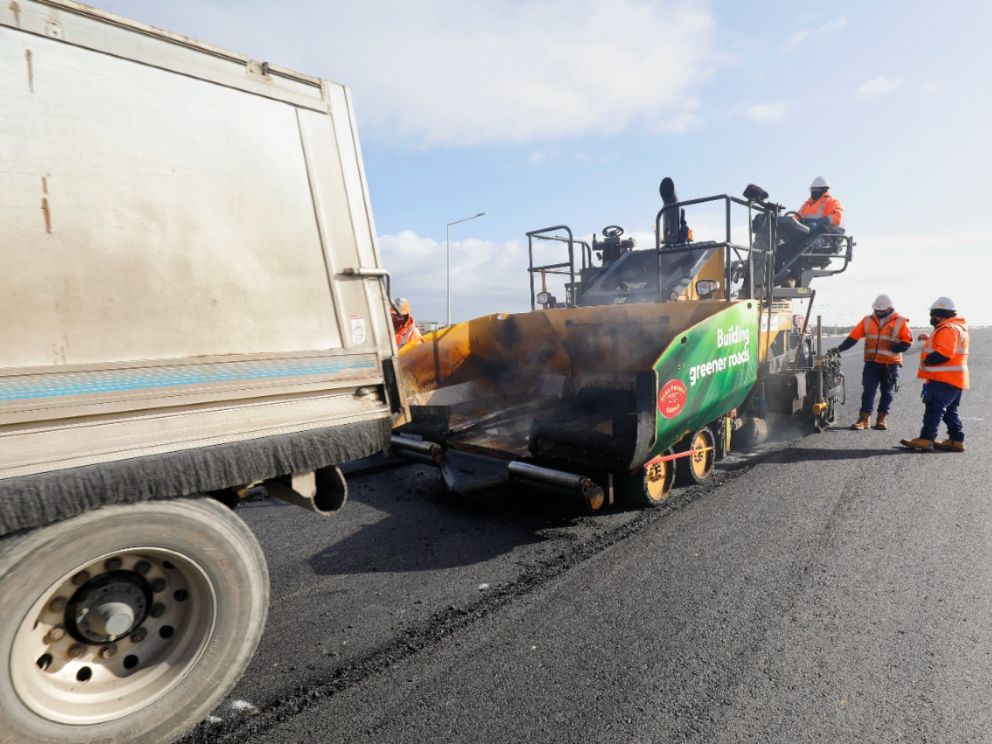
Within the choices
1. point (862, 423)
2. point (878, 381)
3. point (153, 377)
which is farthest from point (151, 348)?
point (878, 381)

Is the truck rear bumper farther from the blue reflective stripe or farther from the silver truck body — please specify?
the blue reflective stripe

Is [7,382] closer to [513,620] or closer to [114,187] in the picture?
[114,187]

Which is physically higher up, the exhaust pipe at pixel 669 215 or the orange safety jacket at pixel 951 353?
the exhaust pipe at pixel 669 215

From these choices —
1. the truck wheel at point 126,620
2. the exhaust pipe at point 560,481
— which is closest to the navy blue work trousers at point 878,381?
the exhaust pipe at point 560,481

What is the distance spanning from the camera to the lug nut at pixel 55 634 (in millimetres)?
1889

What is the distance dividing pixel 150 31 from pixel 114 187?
1.94ft

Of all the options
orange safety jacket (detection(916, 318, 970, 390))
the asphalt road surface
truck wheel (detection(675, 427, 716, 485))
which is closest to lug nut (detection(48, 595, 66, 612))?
the asphalt road surface

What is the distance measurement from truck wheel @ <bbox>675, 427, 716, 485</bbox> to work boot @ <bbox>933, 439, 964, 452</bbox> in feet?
9.50

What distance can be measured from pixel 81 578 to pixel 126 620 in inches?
8.3

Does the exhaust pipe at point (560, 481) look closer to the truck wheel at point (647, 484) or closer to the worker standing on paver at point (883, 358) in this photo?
the truck wheel at point (647, 484)

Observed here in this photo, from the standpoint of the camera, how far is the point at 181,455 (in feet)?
6.41

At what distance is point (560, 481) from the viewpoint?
12.6 ft

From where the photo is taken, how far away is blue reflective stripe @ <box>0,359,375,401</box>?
1657mm

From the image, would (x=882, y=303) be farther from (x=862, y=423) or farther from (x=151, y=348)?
(x=151, y=348)
